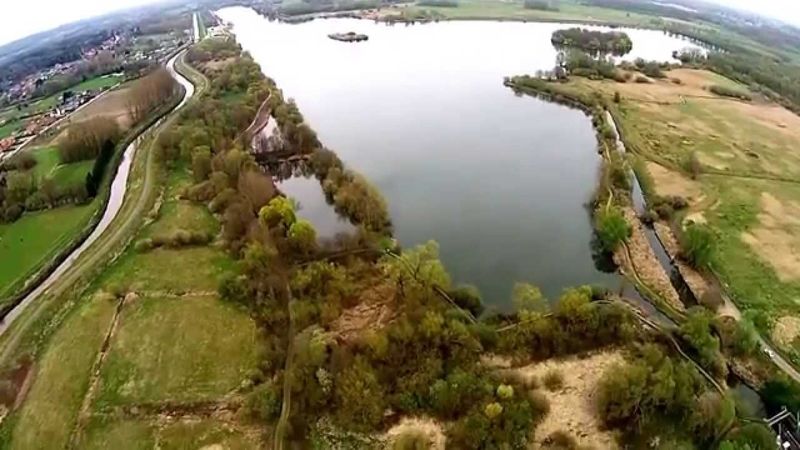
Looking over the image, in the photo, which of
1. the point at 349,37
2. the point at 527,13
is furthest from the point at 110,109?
the point at 527,13

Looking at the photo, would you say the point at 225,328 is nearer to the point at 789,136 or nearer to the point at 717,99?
the point at 789,136

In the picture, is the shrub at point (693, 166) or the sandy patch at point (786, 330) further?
the shrub at point (693, 166)

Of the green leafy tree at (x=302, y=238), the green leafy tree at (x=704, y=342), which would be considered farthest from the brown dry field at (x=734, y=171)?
the green leafy tree at (x=302, y=238)

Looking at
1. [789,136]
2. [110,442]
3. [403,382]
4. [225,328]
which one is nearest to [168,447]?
[110,442]

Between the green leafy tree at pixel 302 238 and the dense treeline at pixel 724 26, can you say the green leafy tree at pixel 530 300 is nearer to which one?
the green leafy tree at pixel 302 238

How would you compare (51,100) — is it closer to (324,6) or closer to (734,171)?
(324,6)

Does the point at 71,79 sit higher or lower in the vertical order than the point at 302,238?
higher

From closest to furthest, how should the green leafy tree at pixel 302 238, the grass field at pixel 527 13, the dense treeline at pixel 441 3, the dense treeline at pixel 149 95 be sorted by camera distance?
the green leafy tree at pixel 302 238
the dense treeline at pixel 149 95
the grass field at pixel 527 13
the dense treeline at pixel 441 3

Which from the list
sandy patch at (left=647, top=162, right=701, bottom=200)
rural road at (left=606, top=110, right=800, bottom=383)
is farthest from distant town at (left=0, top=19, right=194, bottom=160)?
rural road at (left=606, top=110, right=800, bottom=383)
